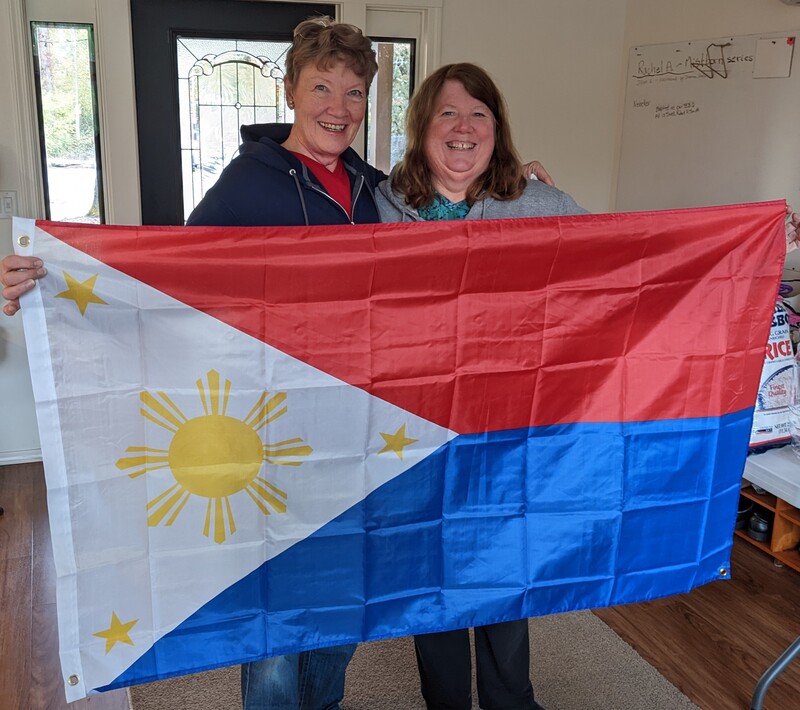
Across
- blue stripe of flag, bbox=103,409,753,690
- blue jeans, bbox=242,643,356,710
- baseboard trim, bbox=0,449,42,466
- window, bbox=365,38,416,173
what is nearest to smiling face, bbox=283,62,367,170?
blue stripe of flag, bbox=103,409,753,690

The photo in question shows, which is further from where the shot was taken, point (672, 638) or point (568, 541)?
point (672, 638)

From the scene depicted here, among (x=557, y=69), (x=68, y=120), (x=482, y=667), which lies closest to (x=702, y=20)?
(x=557, y=69)

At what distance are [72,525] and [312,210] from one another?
28.1 inches

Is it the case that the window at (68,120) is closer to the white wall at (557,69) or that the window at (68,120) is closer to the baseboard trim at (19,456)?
the baseboard trim at (19,456)

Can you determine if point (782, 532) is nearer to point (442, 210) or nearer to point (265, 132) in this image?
point (442, 210)

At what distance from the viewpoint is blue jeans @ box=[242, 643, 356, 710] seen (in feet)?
4.83

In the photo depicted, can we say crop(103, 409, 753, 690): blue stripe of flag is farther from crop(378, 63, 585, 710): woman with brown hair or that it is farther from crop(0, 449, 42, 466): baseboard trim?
crop(0, 449, 42, 466): baseboard trim

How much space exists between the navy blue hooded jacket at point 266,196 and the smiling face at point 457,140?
191 mm

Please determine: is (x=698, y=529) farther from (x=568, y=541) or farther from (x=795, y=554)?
(x=795, y=554)

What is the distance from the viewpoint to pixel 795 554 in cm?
262

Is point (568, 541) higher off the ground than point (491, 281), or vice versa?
point (491, 281)

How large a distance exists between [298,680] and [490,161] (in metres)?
1.15

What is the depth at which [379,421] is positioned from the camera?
4.56 ft

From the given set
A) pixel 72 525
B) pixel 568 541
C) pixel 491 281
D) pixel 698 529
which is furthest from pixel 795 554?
pixel 72 525
